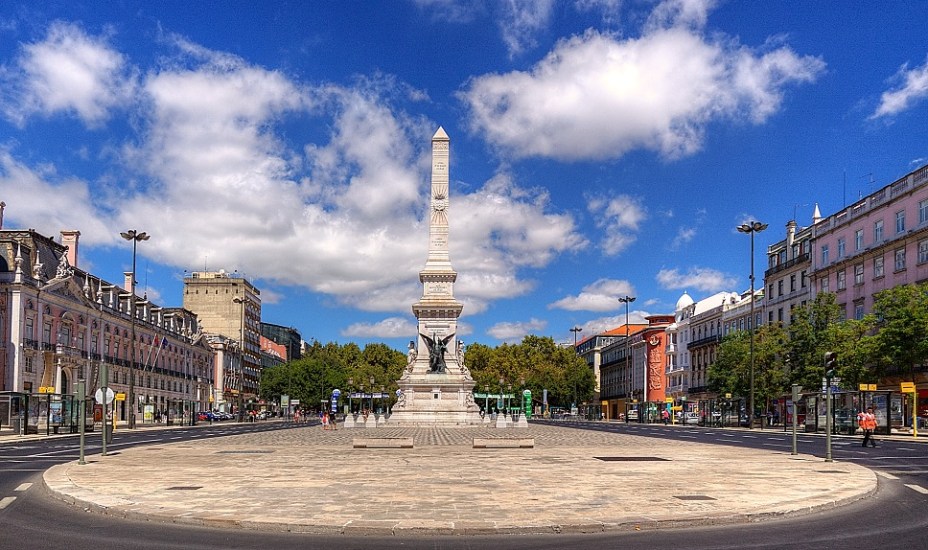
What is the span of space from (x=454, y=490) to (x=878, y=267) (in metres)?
60.3

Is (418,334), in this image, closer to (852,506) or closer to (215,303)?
(852,506)

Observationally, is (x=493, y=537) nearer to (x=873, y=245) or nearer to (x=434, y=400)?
(x=434, y=400)

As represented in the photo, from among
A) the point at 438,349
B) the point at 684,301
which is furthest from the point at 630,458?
the point at 684,301

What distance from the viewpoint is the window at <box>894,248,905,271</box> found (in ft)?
208

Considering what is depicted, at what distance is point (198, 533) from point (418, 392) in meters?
58.6

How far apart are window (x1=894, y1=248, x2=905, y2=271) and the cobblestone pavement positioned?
43210mm

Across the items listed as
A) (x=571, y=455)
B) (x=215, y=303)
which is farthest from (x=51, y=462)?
(x=215, y=303)

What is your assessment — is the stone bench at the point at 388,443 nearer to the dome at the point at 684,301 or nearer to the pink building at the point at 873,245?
the pink building at the point at 873,245

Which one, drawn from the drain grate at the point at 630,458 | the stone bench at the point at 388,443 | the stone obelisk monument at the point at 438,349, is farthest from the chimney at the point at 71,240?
the drain grate at the point at 630,458

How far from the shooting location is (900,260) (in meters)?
63.8

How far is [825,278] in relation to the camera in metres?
76.6

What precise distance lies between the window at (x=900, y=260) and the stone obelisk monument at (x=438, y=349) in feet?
109

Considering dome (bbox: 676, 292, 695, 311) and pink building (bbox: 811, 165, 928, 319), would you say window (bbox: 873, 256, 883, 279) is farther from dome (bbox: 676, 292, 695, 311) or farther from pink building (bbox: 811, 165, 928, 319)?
dome (bbox: 676, 292, 695, 311)

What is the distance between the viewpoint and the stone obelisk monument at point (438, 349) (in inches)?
2704
